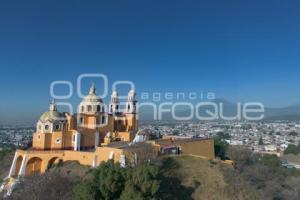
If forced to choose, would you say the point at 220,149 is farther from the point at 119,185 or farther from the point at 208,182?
the point at 119,185

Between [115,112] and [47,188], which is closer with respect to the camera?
[47,188]

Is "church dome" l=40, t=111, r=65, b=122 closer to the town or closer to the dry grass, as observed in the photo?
the town

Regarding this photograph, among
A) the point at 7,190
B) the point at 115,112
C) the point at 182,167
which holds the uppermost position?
the point at 115,112

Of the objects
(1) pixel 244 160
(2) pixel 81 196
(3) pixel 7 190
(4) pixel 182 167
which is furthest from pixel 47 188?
(1) pixel 244 160

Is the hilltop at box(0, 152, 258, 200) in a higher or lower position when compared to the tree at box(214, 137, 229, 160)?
lower

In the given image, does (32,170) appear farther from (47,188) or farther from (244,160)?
(244,160)

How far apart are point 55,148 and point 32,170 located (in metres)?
2.48

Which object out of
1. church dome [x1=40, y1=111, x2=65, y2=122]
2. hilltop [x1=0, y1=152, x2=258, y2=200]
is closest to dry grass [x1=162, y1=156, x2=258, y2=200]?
hilltop [x1=0, y1=152, x2=258, y2=200]

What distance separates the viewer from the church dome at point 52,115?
2788cm

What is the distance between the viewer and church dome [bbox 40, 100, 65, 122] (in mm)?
27875

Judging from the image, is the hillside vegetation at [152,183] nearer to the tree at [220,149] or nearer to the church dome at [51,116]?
the church dome at [51,116]

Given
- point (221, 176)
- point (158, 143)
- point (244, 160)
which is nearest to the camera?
point (221, 176)

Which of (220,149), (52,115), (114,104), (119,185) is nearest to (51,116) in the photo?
(52,115)

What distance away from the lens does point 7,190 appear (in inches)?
978
